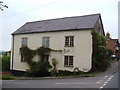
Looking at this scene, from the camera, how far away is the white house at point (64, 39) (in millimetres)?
26078

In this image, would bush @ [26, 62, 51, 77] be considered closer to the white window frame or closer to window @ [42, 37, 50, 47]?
the white window frame

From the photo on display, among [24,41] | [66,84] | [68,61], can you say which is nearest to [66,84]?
[66,84]

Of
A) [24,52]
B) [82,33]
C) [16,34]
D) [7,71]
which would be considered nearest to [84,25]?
[82,33]

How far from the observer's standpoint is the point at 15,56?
34531 mm

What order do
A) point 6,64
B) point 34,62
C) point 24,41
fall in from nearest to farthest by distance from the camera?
point 34,62 < point 24,41 < point 6,64

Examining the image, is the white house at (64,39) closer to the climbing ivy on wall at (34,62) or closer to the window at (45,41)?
the window at (45,41)

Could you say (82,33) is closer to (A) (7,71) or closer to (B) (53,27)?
(B) (53,27)

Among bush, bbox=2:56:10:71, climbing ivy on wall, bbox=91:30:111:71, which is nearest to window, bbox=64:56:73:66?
climbing ivy on wall, bbox=91:30:111:71

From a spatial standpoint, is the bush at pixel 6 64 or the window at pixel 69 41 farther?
the bush at pixel 6 64

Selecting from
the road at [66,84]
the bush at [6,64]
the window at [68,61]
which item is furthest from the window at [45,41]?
the road at [66,84]

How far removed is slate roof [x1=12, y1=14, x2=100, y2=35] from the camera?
90.0 ft

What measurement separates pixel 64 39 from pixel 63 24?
3.22 metres

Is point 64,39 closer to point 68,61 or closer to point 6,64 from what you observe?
point 68,61

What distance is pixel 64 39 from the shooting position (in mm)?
28000
